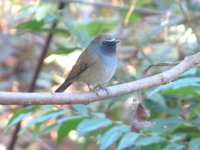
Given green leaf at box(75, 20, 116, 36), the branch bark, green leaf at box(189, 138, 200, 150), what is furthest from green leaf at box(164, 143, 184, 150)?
green leaf at box(75, 20, 116, 36)

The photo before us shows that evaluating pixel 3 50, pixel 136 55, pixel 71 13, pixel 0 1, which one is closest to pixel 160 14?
pixel 136 55

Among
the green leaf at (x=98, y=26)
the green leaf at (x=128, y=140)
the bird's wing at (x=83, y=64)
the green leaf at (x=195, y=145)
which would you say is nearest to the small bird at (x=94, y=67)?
the bird's wing at (x=83, y=64)

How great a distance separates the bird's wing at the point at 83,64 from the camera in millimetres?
3920

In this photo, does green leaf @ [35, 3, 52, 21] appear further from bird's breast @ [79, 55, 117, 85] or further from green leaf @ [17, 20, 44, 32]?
bird's breast @ [79, 55, 117, 85]

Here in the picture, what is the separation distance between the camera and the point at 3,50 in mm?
7848

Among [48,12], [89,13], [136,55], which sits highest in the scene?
[48,12]

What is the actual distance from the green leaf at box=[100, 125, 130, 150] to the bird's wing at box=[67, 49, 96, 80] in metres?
0.61

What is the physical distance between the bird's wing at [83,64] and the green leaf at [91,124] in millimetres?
467

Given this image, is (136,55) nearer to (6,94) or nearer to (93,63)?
(93,63)

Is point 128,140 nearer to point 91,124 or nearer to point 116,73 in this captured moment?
point 91,124

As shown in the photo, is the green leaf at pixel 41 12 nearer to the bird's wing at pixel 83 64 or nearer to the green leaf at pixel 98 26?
the bird's wing at pixel 83 64

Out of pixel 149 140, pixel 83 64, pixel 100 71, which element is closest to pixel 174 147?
pixel 149 140

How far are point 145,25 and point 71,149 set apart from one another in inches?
103

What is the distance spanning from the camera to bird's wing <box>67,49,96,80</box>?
3.92m
